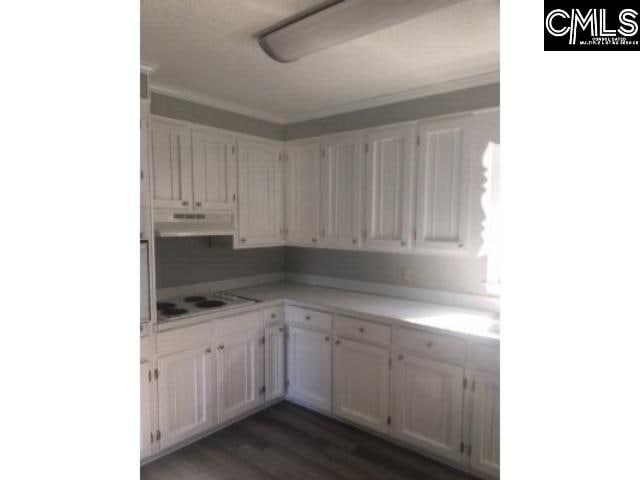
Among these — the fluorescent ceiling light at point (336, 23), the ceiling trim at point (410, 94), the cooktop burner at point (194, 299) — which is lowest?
the cooktop burner at point (194, 299)

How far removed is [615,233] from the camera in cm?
46

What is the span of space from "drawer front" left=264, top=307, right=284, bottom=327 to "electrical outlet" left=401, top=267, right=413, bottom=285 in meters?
0.98

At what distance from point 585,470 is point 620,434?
0.06 meters

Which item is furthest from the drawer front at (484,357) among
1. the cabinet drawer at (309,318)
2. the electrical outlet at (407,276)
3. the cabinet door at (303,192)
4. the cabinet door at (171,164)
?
the cabinet door at (171,164)

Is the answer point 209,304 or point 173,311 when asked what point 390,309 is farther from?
point 173,311

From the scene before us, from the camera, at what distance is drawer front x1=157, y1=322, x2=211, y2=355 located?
2.41 metres

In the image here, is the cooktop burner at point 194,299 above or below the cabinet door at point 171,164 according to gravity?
below

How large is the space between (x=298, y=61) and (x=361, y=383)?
6.85 ft

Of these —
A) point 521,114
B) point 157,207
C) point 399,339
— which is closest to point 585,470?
point 521,114

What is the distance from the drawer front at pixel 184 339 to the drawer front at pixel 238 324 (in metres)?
0.08

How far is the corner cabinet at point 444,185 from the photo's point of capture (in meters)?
2.59

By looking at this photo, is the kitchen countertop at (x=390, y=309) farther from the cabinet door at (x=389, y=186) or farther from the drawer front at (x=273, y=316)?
the cabinet door at (x=389, y=186)

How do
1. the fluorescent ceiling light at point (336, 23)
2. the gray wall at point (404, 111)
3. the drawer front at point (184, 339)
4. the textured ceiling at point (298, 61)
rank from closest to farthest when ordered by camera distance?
the fluorescent ceiling light at point (336, 23) → the textured ceiling at point (298, 61) → the drawer front at point (184, 339) → the gray wall at point (404, 111)

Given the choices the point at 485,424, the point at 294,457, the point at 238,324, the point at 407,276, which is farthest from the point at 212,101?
the point at 485,424
